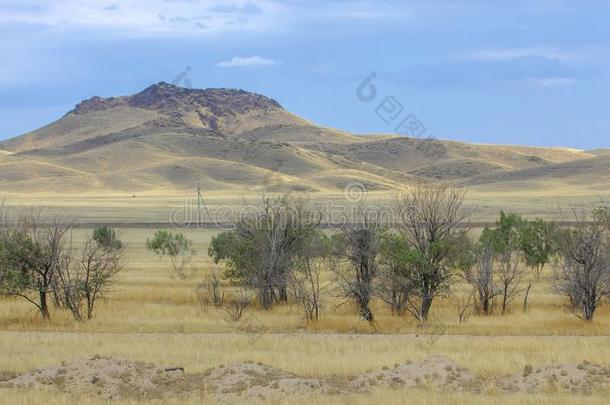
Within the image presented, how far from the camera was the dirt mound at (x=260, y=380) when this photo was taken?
16672 millimetres

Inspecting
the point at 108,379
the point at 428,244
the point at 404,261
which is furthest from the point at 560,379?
the point at 428,244

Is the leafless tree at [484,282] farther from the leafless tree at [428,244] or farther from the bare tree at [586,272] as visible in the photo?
the bare tree at [586,272]

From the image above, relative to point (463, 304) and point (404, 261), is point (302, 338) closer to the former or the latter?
point (404, 261)

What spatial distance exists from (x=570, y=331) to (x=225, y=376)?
12706 millimetres

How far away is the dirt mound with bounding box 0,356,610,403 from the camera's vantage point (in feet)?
54.7

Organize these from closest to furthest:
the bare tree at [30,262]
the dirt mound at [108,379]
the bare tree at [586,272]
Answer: the dirt mound at [108,379] → the bare tree at [586,272] → the bare tree at [30,262]

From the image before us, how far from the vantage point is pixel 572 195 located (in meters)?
146

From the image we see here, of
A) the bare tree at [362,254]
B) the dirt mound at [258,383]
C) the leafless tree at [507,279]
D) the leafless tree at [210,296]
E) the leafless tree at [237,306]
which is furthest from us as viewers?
the leafless tree at [210,296]

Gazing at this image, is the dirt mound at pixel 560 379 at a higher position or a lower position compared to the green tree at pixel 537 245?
lower

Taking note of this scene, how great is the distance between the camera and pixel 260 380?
56.7 ft

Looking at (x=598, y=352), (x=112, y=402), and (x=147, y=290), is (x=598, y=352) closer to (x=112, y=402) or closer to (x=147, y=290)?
(x=112, y=402)

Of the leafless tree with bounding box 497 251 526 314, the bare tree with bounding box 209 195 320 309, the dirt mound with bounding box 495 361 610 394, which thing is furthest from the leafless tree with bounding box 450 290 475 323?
the dirt mound with bounding box 495 361 610 394

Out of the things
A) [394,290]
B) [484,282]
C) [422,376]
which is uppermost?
[484,282]

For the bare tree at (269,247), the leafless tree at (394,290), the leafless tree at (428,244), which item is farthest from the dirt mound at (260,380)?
the bare tree at (269,247)
